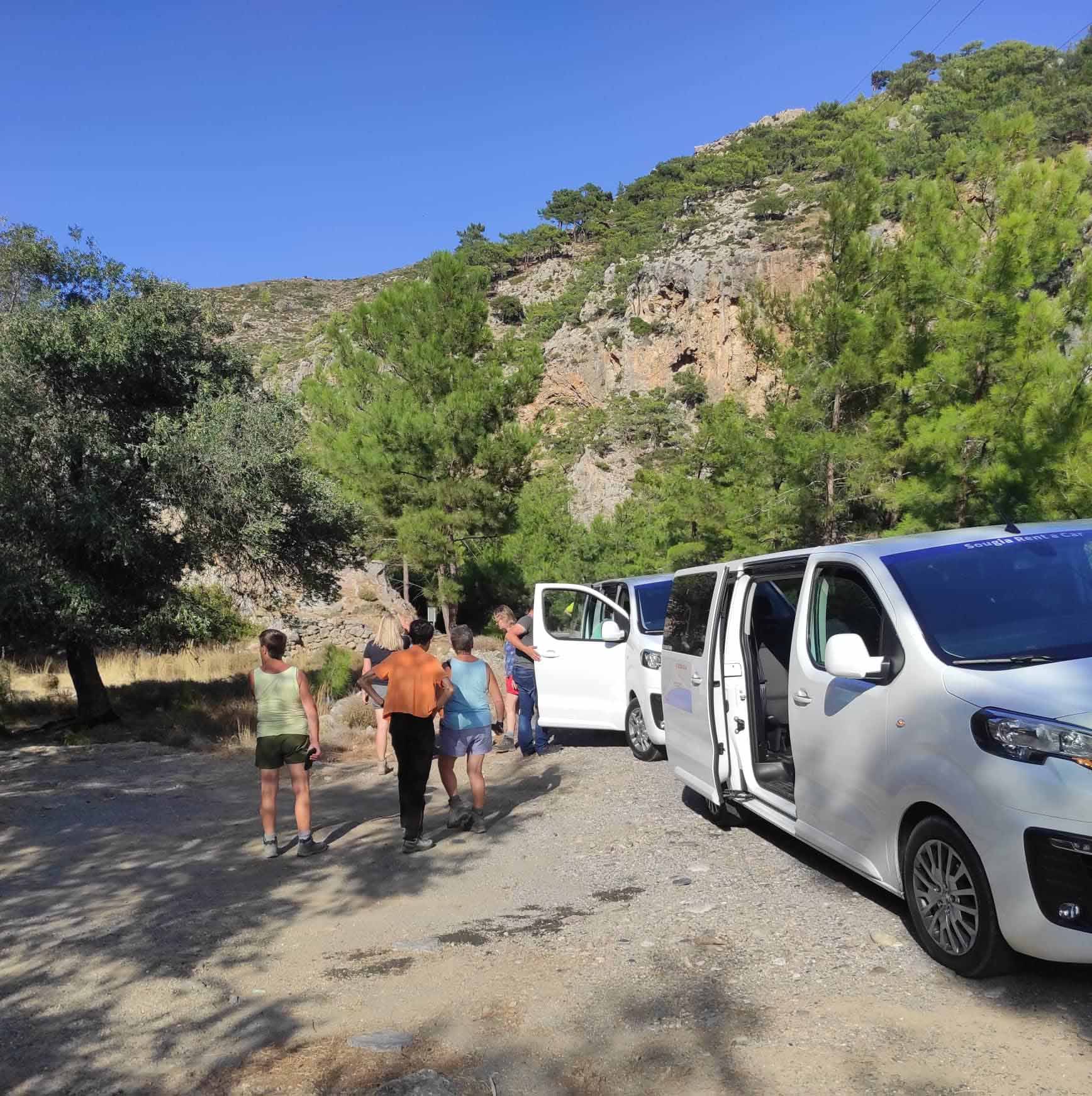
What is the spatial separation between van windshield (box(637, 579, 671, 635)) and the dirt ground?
2.56 m

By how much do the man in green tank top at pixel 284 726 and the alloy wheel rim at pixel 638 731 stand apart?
415 cm

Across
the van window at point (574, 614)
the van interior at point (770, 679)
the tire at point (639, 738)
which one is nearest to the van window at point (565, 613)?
the van window at point (574, 614)

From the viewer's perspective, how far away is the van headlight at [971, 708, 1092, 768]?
3525mm

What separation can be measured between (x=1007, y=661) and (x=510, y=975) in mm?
2708

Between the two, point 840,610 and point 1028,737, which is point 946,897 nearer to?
point 1028,737

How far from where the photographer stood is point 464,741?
7.85 metres

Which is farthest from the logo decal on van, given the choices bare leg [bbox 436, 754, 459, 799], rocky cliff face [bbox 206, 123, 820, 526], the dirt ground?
rocky cliff face [bbox 206, 123, 820, 526]

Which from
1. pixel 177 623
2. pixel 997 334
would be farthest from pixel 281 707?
pixel 997 334

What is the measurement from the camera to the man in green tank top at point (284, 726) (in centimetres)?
725

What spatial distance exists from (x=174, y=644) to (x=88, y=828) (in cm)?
713

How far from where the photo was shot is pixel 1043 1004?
12.4 feet

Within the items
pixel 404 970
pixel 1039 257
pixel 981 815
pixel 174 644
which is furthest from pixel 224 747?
pixel 1039 257

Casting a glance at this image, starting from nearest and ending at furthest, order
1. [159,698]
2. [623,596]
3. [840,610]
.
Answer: [840,610]
[623,596]
[159,698]

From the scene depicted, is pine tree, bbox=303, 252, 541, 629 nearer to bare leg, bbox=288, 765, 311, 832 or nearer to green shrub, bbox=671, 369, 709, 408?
bare leg, bbox=288, 765, 311, 832
